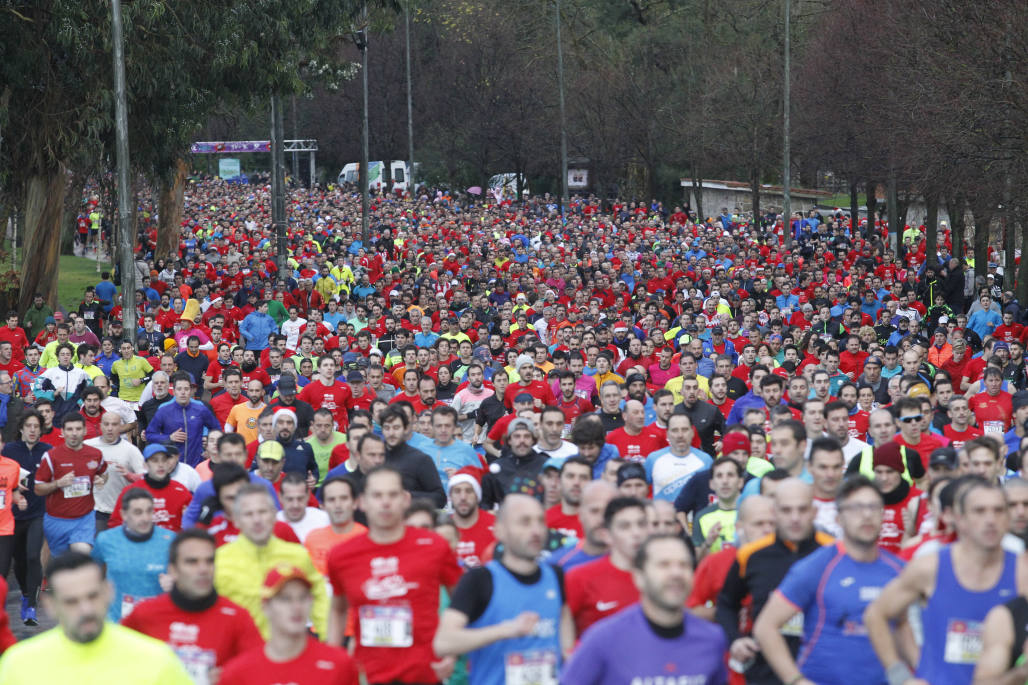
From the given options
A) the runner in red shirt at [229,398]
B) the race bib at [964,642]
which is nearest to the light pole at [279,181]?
the runner in red shirt at [229,398]

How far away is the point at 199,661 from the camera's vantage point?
6.72 m

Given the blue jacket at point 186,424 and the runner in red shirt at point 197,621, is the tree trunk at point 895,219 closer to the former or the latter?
the blue jacket at point 186,424

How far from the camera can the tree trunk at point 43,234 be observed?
2928 centimetres

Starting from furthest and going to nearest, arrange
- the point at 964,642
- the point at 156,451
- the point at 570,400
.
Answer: the point at 570,400
the point at 156,451
the point at 964,642

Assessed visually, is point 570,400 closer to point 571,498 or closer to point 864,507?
point 571,498

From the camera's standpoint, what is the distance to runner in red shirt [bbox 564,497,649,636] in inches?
260

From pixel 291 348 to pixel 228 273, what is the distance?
1332 centimetres

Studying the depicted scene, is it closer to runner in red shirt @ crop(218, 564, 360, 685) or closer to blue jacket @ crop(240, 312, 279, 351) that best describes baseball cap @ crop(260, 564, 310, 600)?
runner in red shirt @ crop(218, 564, 360, 685)

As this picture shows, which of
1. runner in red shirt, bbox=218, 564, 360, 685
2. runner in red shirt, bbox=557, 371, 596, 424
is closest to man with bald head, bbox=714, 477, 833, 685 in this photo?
runner in red shirt, bbox=218, 564, 360, 685

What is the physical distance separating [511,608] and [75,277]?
45.6 m

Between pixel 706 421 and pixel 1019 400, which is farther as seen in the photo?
pixel 706 421

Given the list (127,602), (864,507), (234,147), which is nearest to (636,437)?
(127,602)

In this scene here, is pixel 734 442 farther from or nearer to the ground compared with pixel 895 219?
nearer to the ground

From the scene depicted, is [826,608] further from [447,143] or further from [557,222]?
[447,143]
